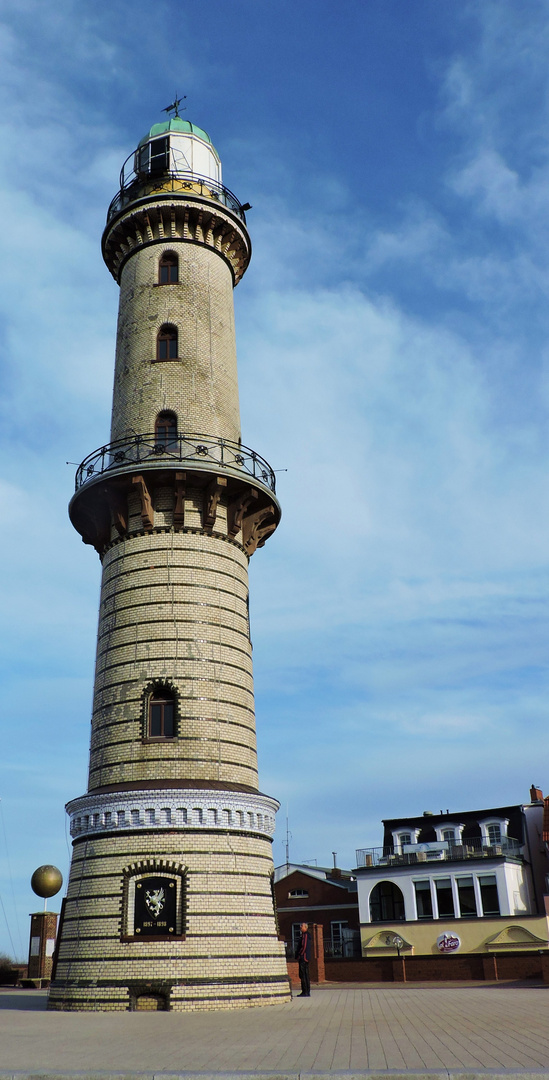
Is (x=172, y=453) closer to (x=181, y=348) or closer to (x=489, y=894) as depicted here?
(x=181, y=348)

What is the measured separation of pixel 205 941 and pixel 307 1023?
4.25 m

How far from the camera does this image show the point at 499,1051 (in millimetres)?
10727

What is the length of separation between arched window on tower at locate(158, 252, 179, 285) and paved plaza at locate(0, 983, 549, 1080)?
19781 mm

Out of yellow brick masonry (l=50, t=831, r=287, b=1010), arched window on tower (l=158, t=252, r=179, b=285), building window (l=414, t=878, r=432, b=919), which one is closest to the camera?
yellow brick masonry (l=50, t=831, r=287, b=1010)

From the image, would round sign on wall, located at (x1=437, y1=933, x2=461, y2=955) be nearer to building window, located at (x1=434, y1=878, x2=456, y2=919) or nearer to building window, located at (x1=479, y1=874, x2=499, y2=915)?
building window, located at (x1=434, y1=878, x2=456, y2=919)

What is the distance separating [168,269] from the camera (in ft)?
86.3

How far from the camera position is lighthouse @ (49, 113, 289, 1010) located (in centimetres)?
1878

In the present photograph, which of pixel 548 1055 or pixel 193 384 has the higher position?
pixel 193 384

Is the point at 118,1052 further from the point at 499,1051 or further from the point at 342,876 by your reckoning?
the point at 342,876

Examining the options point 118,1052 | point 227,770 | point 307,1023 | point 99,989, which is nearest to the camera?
point 118,1052

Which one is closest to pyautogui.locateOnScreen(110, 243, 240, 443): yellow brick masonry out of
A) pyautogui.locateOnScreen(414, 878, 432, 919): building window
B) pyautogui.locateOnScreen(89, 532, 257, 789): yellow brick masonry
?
pyautogui.locateOnScreen(89, 532, 257, 789): yellow brick masonry

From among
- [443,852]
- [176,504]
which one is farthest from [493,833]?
[176,504]

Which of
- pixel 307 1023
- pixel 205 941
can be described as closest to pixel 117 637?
pixel 205 941

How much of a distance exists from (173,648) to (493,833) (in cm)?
2607
